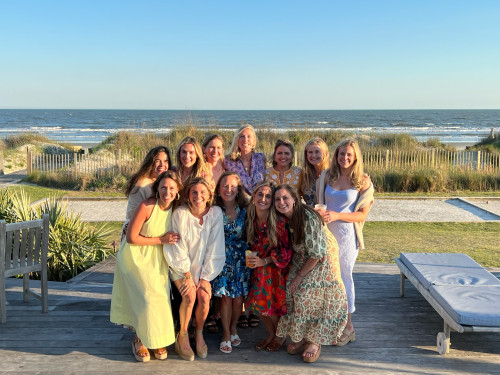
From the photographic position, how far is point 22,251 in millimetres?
4641

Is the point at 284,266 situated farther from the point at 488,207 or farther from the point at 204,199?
the point at 488,207

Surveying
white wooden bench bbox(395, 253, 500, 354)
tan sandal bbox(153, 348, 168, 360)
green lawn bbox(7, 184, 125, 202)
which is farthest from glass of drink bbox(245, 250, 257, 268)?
green lawn bbox(7, 184, 125, 202)

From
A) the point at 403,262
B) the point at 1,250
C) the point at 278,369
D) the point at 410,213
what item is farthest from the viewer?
the point at 410,213

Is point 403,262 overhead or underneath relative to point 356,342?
overhead

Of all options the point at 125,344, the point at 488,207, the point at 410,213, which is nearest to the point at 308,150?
the point at 125,344

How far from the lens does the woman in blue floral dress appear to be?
13.2ft

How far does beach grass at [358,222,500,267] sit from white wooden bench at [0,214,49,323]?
447 centimetres

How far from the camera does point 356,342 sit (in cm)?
418

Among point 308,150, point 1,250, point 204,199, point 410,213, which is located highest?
point 308,150

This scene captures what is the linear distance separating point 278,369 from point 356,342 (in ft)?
2.71

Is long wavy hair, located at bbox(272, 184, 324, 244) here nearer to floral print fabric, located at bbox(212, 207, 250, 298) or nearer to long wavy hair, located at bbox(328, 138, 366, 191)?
floral print fabric, located at bbox(212, 207, 250, 298)

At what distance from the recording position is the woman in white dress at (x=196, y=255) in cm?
391

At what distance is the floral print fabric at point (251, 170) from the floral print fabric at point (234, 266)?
1.14 meters

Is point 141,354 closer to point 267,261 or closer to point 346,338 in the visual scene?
point 267,261
